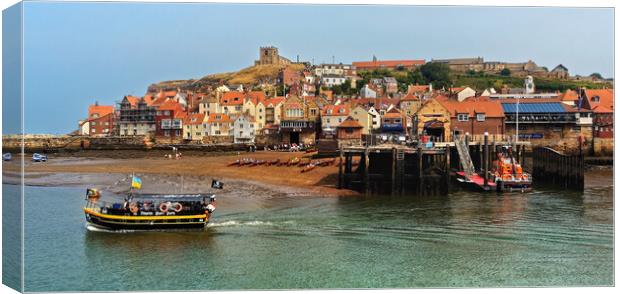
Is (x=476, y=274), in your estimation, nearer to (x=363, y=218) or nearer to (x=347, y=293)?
(x=347, y=293)

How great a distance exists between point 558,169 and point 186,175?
63.3 ft

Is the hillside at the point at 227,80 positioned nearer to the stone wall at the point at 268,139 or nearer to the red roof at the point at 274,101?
the red roof at the point at 274,101

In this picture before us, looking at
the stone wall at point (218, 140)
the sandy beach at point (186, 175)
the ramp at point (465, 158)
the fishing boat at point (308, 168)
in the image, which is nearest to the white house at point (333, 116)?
the sandy beach at point (186, 175)

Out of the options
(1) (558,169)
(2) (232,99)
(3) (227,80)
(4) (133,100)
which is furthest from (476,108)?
(3) (227,80)

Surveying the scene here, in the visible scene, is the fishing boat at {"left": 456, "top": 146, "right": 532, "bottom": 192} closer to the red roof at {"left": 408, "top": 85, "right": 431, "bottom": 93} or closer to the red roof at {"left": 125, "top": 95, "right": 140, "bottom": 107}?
the red roof at {"left": 408, "top": 85, "right": 431, "bottom": 93}

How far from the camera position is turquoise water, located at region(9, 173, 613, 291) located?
1964 cm

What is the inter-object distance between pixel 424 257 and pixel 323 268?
3.19 m

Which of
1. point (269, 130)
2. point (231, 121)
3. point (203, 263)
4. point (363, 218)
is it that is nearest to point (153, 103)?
point (231, 121)

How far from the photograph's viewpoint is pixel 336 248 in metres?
22.9

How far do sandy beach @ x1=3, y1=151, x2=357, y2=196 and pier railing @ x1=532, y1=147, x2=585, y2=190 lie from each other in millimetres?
10906

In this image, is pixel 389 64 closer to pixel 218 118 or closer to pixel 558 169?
pixel 218 118

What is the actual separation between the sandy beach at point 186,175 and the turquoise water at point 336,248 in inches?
177

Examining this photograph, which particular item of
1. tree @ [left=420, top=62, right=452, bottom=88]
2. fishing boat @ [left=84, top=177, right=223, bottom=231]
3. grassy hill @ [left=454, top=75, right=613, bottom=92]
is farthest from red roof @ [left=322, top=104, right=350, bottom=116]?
fishing boat @ [left=84, top=177, right=223, bottom=231]

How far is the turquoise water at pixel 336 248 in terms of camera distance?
19.6 meters
